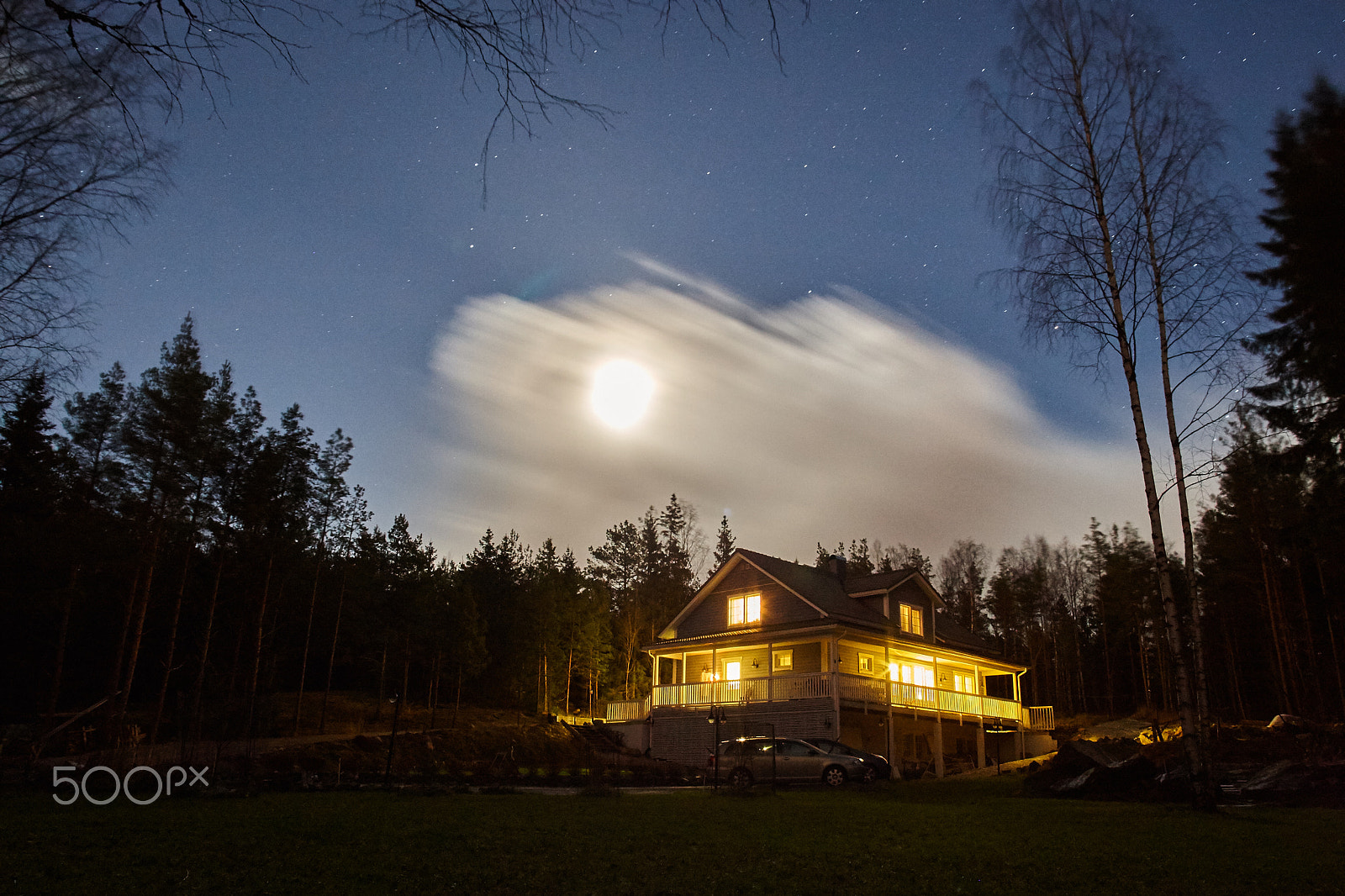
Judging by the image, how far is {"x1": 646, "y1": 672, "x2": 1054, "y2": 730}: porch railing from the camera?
28953 millimetres

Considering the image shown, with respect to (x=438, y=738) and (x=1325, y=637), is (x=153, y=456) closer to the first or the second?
(x=438, y=738)

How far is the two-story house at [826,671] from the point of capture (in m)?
29.5

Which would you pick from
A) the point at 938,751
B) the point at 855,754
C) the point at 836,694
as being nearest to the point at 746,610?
the point at 836,694

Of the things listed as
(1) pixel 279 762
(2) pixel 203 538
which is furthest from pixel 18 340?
(2) pixel 203 538

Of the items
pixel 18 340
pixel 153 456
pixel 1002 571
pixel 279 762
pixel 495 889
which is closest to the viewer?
pixel 495 889

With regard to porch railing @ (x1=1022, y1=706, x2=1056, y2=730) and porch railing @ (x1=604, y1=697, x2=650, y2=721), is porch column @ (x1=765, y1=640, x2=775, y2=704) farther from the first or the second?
porch railing @ (x1=1022, y1=706, x2=1056, y2=730)

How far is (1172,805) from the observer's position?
14.5m

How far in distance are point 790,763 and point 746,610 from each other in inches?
476

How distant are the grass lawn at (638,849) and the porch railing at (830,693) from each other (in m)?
14.9

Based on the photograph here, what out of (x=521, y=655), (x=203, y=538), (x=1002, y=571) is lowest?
(x=521, y=655)

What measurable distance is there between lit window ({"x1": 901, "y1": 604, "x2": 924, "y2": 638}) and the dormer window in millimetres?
6020

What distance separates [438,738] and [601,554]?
39.1 m

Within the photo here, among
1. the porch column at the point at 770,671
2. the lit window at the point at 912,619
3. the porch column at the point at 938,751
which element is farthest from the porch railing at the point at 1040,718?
the porch column at the point at 770,671

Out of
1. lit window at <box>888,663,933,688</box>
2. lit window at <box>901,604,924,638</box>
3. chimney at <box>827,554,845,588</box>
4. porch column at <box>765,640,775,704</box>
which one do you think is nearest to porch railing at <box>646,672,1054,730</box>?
porch column at <box>765,640,775,704</box>
